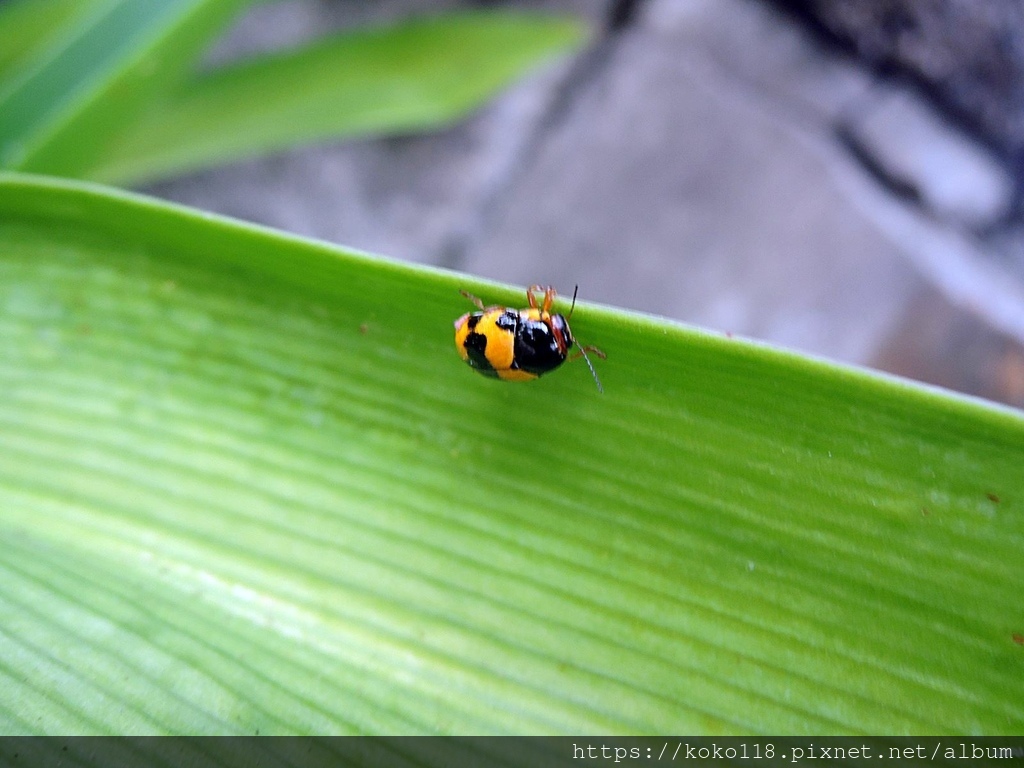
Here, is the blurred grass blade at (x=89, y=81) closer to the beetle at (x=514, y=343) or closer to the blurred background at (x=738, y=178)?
the beetle at (x=514, y=343)

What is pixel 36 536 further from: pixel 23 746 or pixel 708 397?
pixel 708 397

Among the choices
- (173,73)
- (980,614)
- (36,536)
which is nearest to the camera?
(980,614)

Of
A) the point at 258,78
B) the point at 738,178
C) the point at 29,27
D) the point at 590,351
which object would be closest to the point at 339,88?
the point at 258,78

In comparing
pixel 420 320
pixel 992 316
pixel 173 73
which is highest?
pixel 173 73

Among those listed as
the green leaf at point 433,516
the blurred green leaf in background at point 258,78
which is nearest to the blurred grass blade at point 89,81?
the blurred green leaf in background at point 258,78

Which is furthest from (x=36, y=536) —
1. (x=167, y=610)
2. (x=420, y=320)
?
(x=420, y=320)

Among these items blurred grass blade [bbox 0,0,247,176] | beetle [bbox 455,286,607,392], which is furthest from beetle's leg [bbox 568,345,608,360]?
blurred grass blade [bbox 0,0,247,176]

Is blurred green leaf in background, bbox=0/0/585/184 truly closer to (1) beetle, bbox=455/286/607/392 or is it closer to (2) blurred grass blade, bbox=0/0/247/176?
(2) blurred grass blade, bbox=0/0/247/176
